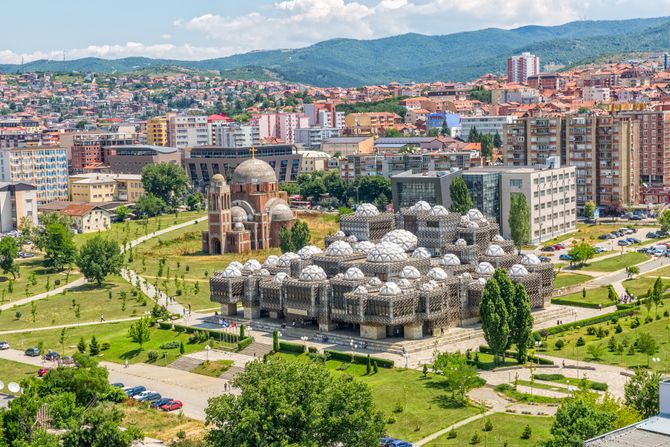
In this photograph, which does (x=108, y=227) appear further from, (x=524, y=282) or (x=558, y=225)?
(x=524, y=282)

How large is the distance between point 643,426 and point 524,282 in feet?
131

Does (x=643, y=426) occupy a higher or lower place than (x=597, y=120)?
lower

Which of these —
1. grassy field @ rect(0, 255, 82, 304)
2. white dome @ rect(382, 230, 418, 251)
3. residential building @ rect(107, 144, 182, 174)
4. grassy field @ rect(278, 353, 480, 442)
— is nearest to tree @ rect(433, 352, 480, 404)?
grassy field @ rect(278, 353, 480, 442)

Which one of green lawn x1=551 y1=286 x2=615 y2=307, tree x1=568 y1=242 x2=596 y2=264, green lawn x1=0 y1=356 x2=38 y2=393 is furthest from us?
tree x1=568 y1=242 x2=596 y2=264

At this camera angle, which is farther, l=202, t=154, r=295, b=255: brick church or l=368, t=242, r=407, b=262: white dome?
l=202, t=154, r=295, b=255: brick church

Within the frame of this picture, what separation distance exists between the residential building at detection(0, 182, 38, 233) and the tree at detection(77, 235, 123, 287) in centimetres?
3444

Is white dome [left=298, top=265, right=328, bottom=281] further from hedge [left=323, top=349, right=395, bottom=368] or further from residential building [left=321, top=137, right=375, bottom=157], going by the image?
residential building [left=321, top=137, right=375, bottom=157]

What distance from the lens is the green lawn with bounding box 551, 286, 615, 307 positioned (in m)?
82.1

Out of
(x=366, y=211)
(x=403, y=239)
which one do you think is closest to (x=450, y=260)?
(x=403, y=239)

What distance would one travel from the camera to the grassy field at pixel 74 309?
84125 mm

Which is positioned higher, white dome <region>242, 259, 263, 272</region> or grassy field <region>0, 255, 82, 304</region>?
white dome <region>242, 259, 263, 272</region>

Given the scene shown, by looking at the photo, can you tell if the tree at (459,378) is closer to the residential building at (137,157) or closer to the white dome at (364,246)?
the white dome at (364,246)

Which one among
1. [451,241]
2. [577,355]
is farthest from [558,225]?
[577,355]

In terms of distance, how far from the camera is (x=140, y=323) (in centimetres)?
7481
